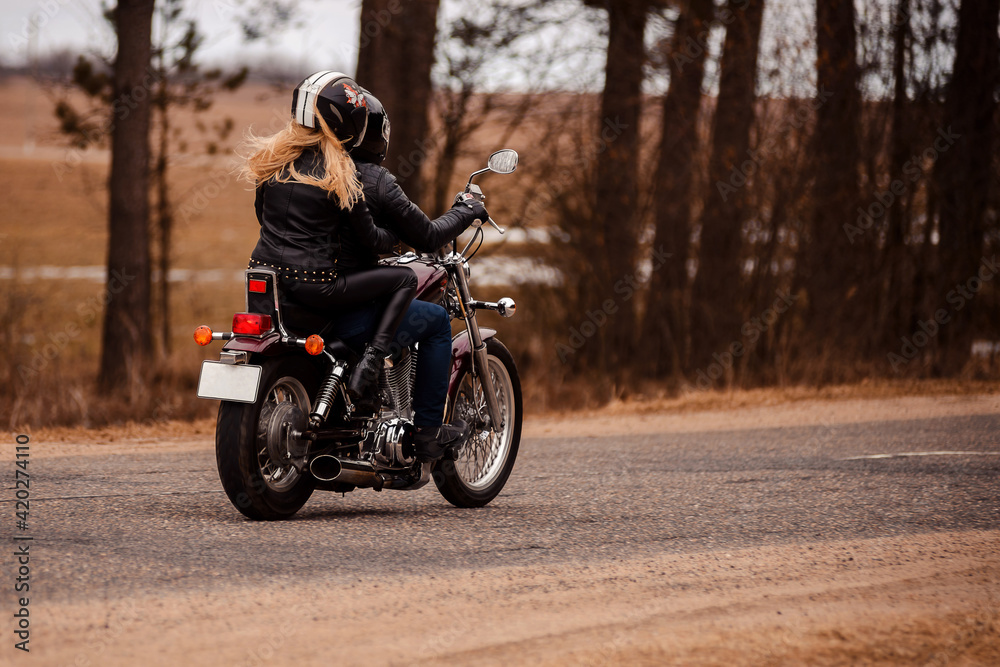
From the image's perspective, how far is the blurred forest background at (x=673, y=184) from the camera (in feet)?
44.5

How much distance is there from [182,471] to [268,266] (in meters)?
2.49

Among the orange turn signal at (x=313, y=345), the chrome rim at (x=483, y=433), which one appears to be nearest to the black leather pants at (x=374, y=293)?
the orange turn signal at (x=313, y=345)

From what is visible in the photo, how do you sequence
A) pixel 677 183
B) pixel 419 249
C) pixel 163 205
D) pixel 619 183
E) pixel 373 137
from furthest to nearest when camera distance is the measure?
1. pixel 163 205
2. pixel 619 183
3. pixel 677 183
4. pixel 419 249
5. pixel 373 137

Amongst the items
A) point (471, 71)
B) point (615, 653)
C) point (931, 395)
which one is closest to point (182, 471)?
point (615, 653)

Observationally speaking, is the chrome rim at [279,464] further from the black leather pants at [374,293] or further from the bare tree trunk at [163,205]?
the bare tree trunk at [163,205]

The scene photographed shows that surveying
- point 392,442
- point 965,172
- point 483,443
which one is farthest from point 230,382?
point 965,172

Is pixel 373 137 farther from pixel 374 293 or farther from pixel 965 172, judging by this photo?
pixel 965 172

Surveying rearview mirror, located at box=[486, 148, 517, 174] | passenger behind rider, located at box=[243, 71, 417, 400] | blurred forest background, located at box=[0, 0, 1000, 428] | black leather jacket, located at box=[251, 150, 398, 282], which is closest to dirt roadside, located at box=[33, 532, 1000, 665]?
passenger behind rider, located at box=[243, 71, 417, 400]

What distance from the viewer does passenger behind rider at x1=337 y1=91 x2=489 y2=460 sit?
5.71m

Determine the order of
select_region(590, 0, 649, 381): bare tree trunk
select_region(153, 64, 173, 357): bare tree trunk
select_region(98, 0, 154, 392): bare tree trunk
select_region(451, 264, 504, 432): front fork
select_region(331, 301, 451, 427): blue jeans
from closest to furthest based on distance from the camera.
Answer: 1. select_region(331, 301, 451, 427): blue jeans
2. select_region(451, 264, 504, 432): front fork
3. select_region(98, 0, 154, 392): bare tree trunk
4. select_region(590, 0, 649, 381): bare tree trunk
5. select_region(153, 64, 173, 357): bare tree trunk

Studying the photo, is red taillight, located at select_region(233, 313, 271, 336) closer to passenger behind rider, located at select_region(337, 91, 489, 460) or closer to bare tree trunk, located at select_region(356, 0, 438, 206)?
passenger behind rider, located at select_region(337, 91, 489, 460)

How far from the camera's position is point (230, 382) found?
532 centimetres

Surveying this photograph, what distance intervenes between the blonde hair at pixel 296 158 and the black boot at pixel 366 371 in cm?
72

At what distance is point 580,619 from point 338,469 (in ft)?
6.10
